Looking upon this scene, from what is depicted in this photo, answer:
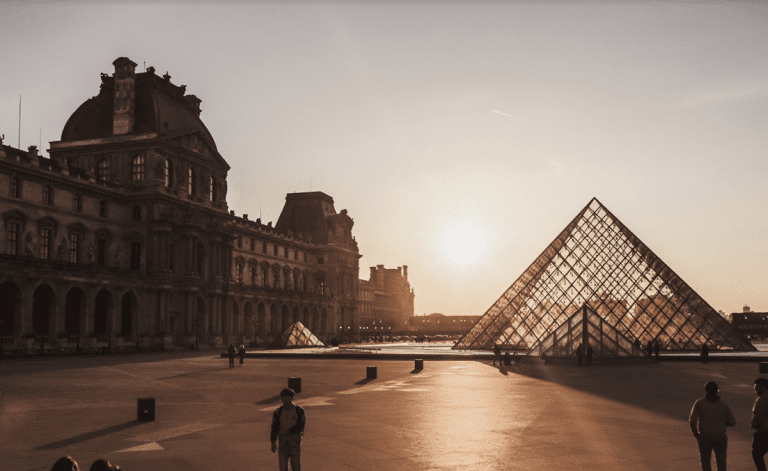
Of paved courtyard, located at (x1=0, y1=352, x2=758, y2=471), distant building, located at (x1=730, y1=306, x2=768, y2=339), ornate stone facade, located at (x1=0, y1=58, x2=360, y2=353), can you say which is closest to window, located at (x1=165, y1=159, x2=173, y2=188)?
ornate stone facade, located at (x1=0, y1=58, x2=360, y2=353)

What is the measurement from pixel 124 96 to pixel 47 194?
13.9 m

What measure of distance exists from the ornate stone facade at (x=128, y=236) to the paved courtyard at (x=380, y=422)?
71.5ft

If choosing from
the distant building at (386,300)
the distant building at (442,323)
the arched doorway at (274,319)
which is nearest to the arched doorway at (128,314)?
the arched doorway at (274,319)

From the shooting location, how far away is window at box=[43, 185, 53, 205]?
160 feet

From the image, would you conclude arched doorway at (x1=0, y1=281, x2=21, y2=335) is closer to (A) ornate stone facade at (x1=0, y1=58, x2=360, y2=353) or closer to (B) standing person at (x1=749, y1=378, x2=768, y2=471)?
(A) ornate stone facade at (x1=0, y1=58, x2=360, y2=353)

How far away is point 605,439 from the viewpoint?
40.2ft

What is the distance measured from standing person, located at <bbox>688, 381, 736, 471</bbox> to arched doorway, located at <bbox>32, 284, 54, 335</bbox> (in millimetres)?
44831

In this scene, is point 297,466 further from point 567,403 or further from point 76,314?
point 76,314

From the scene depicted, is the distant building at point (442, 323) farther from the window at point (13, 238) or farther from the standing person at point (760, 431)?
the standing person at point (760, 431)

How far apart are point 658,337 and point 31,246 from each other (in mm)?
39896

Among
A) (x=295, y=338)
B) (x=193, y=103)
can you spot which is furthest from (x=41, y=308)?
(x=193, y=103)

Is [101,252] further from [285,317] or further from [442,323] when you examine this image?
[442,323]

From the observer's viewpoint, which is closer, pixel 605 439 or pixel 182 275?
pixel 605 439

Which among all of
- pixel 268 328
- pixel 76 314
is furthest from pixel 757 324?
pixel 76 314
